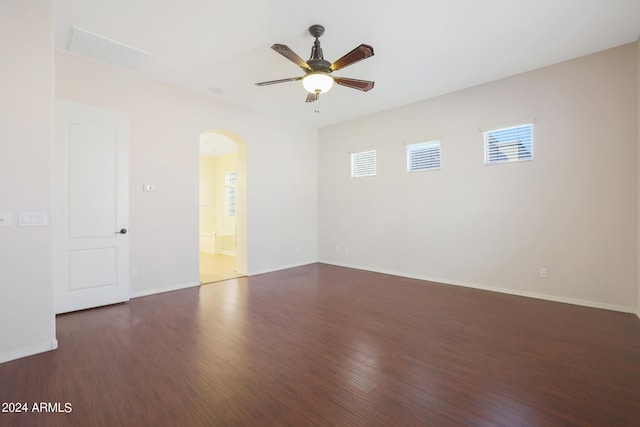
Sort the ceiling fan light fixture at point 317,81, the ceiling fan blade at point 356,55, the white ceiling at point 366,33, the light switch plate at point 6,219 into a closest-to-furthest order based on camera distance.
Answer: the light switch plate at point 6,219 → the ceiling fan blade at point 356,55 → the white ceiling at point 366,33 → the ceiling fan light fixture at point 317,81

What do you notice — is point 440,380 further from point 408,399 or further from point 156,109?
point 156,109

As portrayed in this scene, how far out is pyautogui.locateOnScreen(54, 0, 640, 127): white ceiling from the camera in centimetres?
273

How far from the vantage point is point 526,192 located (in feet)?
13.5

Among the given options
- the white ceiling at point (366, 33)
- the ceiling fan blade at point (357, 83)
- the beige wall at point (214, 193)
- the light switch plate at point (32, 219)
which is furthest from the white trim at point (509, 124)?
the beige wall at point (214, 193)

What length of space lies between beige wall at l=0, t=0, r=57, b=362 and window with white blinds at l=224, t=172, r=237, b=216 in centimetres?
649

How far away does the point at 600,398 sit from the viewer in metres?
1.91

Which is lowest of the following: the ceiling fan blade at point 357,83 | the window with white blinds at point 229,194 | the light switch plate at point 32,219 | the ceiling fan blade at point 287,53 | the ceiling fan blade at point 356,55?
the light switch plate at point 32,219

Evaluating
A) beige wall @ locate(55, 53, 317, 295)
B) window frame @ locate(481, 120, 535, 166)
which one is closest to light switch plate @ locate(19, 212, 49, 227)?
beige wall @ locate(55, 53, 317, 295)

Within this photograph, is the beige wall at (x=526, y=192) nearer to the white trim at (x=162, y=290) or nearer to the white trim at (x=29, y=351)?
the white trim at (x=162, y=290)

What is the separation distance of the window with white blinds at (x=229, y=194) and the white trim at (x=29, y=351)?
21.6 ft

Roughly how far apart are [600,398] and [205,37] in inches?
178

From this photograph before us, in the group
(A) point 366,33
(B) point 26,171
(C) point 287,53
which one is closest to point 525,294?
(A) point 366,33

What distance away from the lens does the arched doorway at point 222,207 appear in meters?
5.59

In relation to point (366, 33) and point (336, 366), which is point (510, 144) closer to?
point (366, 33)
